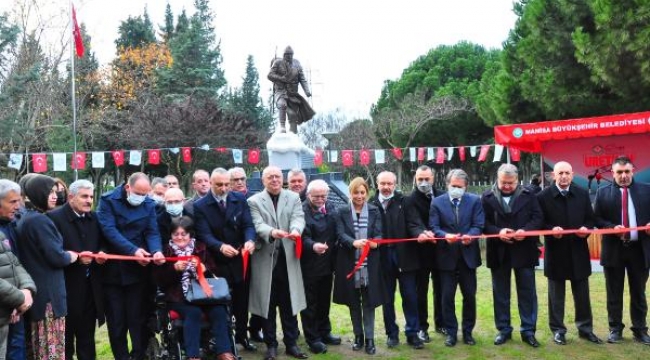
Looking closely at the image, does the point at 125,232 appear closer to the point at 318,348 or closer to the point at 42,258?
the point at 42,258

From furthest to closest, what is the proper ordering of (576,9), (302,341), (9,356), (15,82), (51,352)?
(15,82)
(576,9)
(302,341)
(51,352)
(9,356)

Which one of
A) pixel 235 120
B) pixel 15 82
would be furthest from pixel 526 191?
pixel 235 120

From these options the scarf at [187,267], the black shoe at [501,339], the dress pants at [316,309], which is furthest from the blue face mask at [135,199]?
the black shoe at [501,339]

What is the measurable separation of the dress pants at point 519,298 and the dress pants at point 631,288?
818mm

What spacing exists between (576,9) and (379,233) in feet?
42.4

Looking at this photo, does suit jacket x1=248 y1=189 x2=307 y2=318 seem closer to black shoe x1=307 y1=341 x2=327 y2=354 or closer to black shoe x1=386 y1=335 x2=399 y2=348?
black shoe x1=307 y1=341 x2=327 y2=354

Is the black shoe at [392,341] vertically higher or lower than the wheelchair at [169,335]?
lower

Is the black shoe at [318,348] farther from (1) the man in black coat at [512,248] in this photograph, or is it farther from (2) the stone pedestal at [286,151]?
(2) the stone pedestal at [286,151]

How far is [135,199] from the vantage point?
5.58 m

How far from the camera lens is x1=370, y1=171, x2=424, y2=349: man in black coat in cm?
641

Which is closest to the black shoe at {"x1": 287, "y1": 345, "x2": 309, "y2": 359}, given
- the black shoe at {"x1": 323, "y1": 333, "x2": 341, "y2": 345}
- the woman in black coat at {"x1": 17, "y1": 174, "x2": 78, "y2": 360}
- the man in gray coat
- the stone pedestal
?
the man in gray coat

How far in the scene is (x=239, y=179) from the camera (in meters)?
6.97

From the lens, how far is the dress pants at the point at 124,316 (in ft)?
18.4

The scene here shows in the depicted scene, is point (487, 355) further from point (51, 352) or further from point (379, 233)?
point (51, 352)
